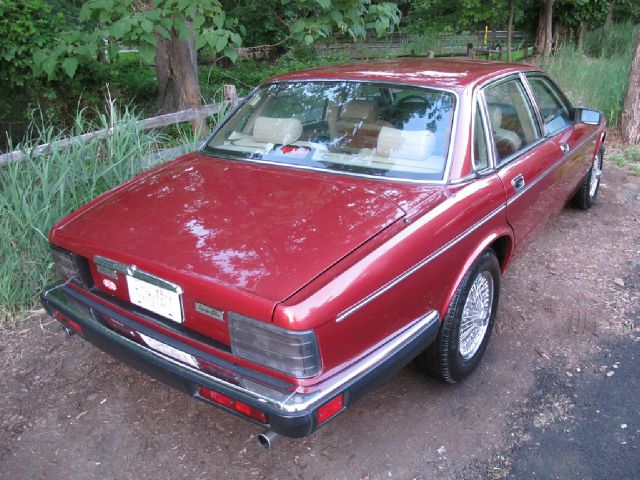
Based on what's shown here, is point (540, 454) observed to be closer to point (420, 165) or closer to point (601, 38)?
point (420, 165)

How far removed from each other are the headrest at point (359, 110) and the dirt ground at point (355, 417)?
1.41 metres

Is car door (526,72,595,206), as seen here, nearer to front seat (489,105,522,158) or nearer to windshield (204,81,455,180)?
front seat (489,105,522,158)

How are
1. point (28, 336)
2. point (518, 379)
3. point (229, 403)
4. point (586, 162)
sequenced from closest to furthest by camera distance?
point (229, 403) < point (518, 379) < point (28, 336) < point (586, 162)

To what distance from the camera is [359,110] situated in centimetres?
298

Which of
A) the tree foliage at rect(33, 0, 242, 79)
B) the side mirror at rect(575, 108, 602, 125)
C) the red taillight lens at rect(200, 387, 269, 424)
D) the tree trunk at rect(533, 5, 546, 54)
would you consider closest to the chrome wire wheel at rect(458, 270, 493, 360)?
the red taillight lens at rect(200, 387, 269, 424)

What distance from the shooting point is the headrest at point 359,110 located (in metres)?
2.94

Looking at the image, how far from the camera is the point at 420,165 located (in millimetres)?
2633

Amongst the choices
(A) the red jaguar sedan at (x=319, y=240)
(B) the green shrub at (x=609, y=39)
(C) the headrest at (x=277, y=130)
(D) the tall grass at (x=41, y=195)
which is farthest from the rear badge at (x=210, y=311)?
(B) the green shrub at (x=609, y=39)

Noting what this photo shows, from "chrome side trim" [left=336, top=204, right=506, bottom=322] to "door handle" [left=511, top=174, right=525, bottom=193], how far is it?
27cm

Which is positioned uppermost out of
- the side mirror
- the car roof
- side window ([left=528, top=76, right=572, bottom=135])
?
the car roof

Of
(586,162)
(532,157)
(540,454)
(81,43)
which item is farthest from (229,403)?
(81,43)

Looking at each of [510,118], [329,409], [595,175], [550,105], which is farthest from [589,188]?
[329,409]

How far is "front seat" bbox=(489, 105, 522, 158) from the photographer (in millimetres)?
2971

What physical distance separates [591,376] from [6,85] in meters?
7.97
